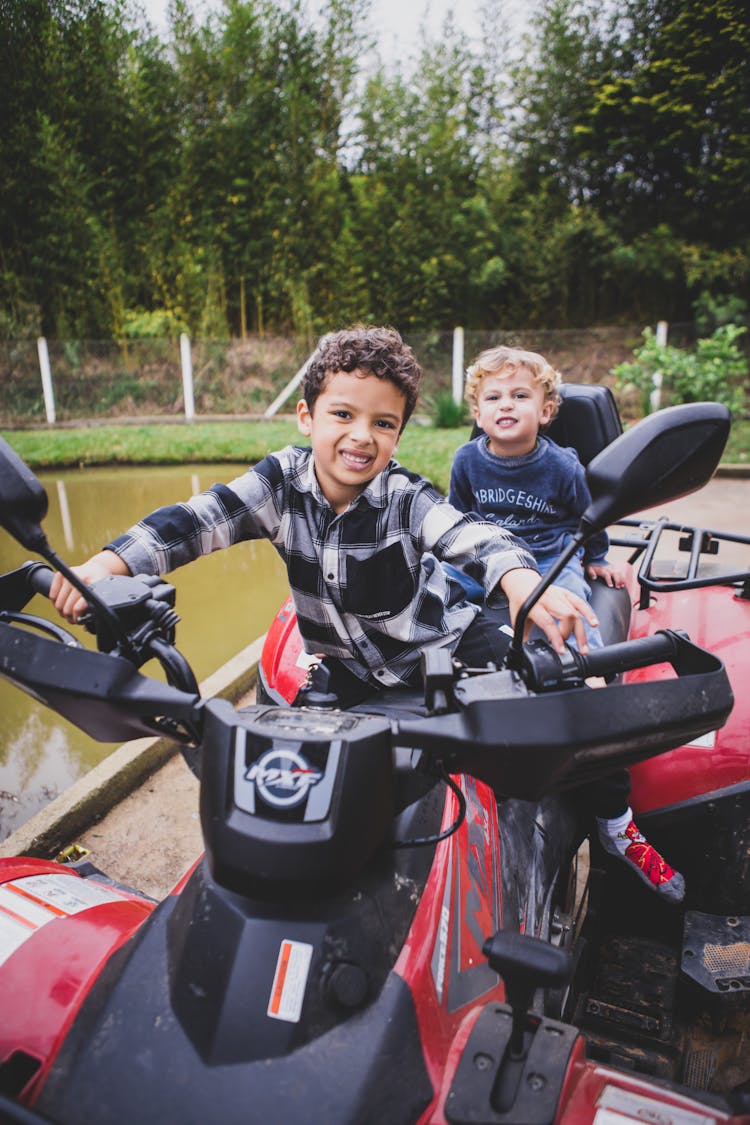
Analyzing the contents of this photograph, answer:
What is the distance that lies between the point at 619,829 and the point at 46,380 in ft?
42.1

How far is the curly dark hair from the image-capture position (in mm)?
1486

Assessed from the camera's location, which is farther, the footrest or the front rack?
the front rack

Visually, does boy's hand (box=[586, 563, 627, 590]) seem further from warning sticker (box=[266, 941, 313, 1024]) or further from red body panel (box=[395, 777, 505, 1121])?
warning sticker (box=[266, 941, 313, 1024])

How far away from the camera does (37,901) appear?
3.54 ft

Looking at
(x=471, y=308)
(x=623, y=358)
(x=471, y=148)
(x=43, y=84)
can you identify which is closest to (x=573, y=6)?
(x=471, y=148)

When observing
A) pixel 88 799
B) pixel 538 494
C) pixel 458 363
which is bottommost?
pixel 88 799

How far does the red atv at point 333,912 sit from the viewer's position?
785 mm

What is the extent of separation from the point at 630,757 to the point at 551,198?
18.7 metres

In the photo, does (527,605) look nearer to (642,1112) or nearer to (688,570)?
(642,1112)

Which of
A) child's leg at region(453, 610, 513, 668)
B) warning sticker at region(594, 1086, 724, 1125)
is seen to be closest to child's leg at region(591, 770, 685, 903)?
child's leg at region(453, 610, 513, 668)

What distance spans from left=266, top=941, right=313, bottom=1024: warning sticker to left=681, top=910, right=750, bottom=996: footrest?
44.2 inches

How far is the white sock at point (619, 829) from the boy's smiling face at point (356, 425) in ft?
3.11

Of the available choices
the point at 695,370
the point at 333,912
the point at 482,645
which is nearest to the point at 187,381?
the point at 695,370

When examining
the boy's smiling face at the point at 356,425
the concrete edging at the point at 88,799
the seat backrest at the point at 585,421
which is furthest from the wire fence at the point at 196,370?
the boy's smiling face at the point at 356,425
